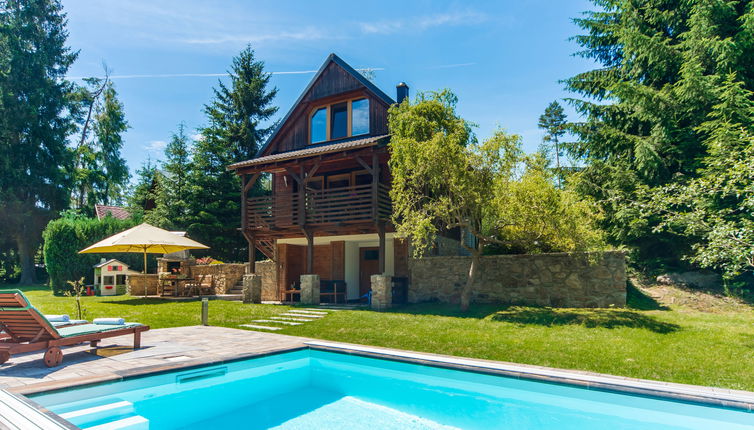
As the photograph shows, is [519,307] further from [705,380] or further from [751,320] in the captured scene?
[705,380]

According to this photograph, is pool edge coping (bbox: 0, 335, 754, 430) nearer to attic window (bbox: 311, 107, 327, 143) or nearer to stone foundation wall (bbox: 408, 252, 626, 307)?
stone foundation wall (bbox: 408, 252, 626, 307)

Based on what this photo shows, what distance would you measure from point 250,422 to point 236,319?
6698 mm

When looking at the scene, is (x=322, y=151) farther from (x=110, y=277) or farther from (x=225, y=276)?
(x=110, y=277)

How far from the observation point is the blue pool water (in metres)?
4.89

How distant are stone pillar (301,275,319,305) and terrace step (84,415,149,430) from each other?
30.9 feet

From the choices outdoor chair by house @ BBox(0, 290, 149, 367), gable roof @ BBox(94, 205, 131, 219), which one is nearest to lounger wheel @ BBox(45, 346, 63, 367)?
outdoor chair by house @ BBox(0, 290, 149, 367)

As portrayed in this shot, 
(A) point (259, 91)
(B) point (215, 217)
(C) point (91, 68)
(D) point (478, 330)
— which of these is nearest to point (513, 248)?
(D) point (478, 330)

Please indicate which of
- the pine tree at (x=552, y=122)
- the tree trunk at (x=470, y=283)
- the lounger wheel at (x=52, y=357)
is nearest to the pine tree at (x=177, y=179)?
the tree trunk at (x=470, y=283)

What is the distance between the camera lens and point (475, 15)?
14492mm

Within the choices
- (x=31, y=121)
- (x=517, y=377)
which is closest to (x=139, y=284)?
(x=517, y=377)

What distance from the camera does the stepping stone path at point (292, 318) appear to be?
35.0 ft

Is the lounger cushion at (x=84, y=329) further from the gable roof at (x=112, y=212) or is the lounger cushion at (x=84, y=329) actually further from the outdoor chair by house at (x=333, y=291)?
the gable roof at (x=112, y=212)

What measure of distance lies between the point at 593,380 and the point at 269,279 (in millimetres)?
15223

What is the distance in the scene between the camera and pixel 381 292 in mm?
13078
